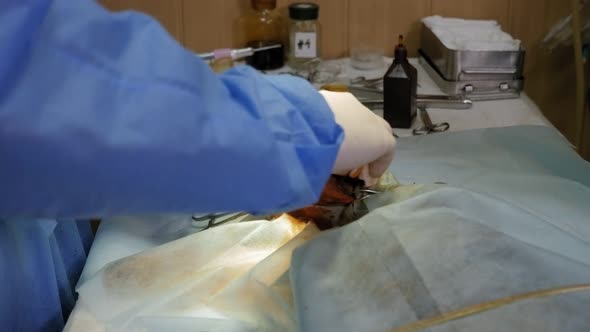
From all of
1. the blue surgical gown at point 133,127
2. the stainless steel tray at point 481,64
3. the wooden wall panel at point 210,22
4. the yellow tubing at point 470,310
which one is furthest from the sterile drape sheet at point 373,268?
the wooden wall panel at point 210,22

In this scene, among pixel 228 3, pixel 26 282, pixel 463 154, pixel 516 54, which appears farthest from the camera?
pixel 228 3

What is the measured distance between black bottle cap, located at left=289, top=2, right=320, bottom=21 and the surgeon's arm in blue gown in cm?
98

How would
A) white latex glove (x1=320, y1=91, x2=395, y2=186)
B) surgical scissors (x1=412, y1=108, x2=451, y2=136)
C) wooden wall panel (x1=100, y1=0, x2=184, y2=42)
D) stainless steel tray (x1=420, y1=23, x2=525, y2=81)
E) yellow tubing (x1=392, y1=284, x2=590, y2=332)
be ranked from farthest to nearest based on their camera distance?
1. wooden wall panel (x1=100, y1=0, x2=184, y2=42)
2. stainless steel tray (x1=420, y1=23, x2=525, y2=81)
3. surgical scissors (x1=412, y1=108, x2=451, y2=136)
4. white latex glove (x1=320, y1=91, x2=395, y2=186)
5. yellow tubing (x1=392, y1=284, x2=590, y2=332)

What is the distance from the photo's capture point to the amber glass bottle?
1.63 m

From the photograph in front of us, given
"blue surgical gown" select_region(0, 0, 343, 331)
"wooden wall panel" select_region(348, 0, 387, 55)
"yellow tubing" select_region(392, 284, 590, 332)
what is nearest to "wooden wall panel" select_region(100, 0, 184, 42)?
"wooden wall panel" select_region(348, 0, 387, 55)

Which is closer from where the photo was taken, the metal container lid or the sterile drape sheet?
the sterile drape sheet

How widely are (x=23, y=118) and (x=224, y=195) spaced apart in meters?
0.18

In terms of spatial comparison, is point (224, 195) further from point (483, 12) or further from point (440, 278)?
point (483, 12)

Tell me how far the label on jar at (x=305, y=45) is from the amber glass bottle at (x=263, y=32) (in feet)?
0.16

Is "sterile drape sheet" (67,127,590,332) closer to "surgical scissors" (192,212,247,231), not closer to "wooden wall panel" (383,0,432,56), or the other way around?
"surgical scissors" (192,212,247,231)

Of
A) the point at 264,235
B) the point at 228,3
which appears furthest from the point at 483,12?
the point at 264,235

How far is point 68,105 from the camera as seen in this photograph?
1.62 feet

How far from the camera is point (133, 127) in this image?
1.69ft

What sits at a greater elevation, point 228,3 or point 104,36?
point 104,36
